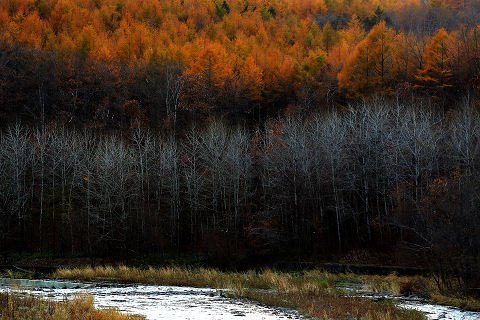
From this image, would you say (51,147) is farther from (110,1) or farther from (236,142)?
(110,1)

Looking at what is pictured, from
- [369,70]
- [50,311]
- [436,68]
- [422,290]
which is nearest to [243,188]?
[369,70]

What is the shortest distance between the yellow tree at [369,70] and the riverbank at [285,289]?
35.8 metres

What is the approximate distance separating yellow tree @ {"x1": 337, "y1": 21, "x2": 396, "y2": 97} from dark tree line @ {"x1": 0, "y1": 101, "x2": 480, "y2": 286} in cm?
1407

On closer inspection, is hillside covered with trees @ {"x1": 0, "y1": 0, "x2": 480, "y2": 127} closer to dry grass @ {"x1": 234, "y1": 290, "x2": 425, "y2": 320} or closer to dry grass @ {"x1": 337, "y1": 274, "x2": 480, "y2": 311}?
dry grass @ {"x1": 337, "y1": 274, "x2": 480, "y2": 311}

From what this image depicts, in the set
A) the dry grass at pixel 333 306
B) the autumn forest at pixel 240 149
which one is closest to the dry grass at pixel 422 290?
the autumn forest at pixel 240 149

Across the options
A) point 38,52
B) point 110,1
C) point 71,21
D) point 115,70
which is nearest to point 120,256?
point 115,70

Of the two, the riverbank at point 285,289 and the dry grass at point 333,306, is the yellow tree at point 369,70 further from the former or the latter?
the dry grass at point 333,306

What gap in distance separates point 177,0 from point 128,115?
56.8m

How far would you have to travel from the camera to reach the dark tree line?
4325cm

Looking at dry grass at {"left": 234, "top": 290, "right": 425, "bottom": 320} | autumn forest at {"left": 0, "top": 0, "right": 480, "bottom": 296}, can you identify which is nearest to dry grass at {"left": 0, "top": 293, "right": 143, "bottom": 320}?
dry grass at {"left": 234, "top": 290, "right": 425, "bottom": 320}

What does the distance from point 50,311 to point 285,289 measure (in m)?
12.9

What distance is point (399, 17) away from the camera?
11138cm

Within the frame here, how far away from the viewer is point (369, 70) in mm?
64938

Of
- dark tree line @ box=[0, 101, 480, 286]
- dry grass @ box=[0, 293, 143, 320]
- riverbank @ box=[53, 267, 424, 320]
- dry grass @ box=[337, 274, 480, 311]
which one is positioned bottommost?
dry grass @ box=[337, 274, 480, 311]
